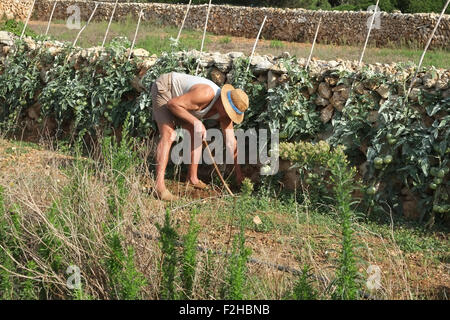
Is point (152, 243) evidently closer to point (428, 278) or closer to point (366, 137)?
point (428, 278)

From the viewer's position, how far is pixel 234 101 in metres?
5.68

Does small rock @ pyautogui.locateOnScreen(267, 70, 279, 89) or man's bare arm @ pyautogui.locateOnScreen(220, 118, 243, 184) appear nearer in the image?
man's bare arm @ pyautogui.locateOnScreen(220, 118, 243, 184)

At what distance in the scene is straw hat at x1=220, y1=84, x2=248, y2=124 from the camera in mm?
5637

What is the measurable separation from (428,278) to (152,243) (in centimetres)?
190

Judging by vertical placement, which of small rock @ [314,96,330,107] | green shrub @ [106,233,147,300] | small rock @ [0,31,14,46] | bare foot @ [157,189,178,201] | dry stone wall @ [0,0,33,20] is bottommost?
dry stone wall @ [0,0,33,20]

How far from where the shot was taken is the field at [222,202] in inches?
129

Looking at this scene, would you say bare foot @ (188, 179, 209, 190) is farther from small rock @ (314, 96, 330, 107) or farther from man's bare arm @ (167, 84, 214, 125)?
small rock @ (314, 96, 330, 107)

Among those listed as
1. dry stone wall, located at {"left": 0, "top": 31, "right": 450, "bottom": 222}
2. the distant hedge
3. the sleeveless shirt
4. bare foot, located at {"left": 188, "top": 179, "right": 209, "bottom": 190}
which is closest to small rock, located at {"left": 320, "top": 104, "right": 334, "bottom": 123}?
dry stone wall, located at {"left": 0, "top": 31, "right": 450, "bottom": 222}

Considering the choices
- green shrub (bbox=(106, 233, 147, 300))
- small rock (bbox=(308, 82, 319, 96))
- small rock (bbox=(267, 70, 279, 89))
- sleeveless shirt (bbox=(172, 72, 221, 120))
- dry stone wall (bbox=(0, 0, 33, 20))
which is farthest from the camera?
dry stone wall (bbox=(0, 0, 33, 20))

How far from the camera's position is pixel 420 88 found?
227 inches

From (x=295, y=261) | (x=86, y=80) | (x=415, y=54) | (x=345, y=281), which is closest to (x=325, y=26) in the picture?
(x=415, y=54)

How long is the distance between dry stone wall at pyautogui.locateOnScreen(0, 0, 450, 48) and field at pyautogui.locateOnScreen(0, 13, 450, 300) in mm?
9806

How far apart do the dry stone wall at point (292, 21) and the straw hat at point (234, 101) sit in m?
10.9

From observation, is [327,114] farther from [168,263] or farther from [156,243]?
[168,263]
